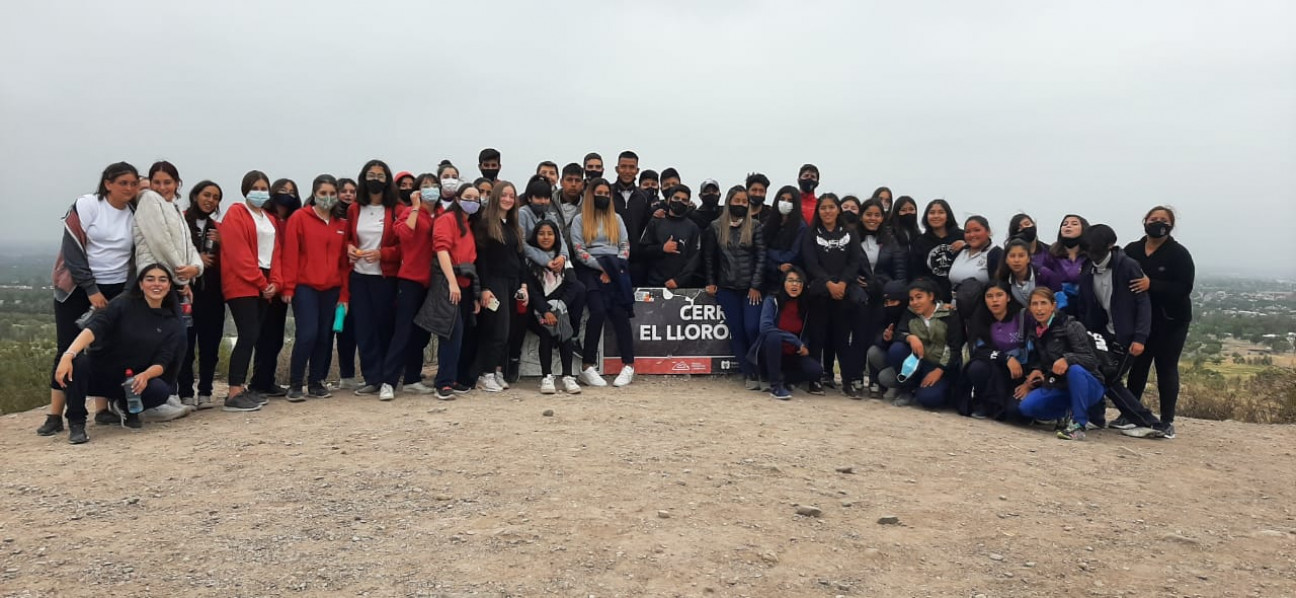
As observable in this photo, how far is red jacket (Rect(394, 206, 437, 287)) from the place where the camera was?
7516 mm

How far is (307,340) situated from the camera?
7316mm

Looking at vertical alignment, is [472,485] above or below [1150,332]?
below

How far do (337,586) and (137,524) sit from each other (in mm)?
1482

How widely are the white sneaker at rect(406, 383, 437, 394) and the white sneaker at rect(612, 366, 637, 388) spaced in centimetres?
188

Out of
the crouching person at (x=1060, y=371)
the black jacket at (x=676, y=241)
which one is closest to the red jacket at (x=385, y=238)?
the black jacket at (x=676, y=241)

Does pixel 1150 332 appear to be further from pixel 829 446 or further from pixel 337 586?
pixel 337 586

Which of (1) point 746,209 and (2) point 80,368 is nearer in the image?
(2) point 80,368

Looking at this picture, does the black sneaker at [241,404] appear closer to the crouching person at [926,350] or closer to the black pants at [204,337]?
the black pants at [204,337]

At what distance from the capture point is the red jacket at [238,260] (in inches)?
269

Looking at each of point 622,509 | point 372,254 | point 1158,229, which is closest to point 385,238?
point 372,254

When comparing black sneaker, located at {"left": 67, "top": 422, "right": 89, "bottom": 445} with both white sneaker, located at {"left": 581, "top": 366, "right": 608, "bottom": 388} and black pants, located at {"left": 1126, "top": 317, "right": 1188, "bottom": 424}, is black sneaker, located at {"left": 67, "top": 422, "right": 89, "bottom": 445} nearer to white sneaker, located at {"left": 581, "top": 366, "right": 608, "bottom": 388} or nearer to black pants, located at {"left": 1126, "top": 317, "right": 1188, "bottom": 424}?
white sneaker, located at {"left": 581, "top": 366, "right": 608, "bottom": 388}

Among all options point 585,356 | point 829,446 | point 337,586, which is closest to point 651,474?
point 829,446

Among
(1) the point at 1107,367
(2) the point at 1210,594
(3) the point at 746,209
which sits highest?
(3) the point at 746,209

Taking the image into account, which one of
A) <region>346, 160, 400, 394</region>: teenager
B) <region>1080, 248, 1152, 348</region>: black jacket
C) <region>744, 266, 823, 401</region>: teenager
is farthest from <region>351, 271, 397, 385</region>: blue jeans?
<region>1080, 248, 1152, 348</region>: black jacket
